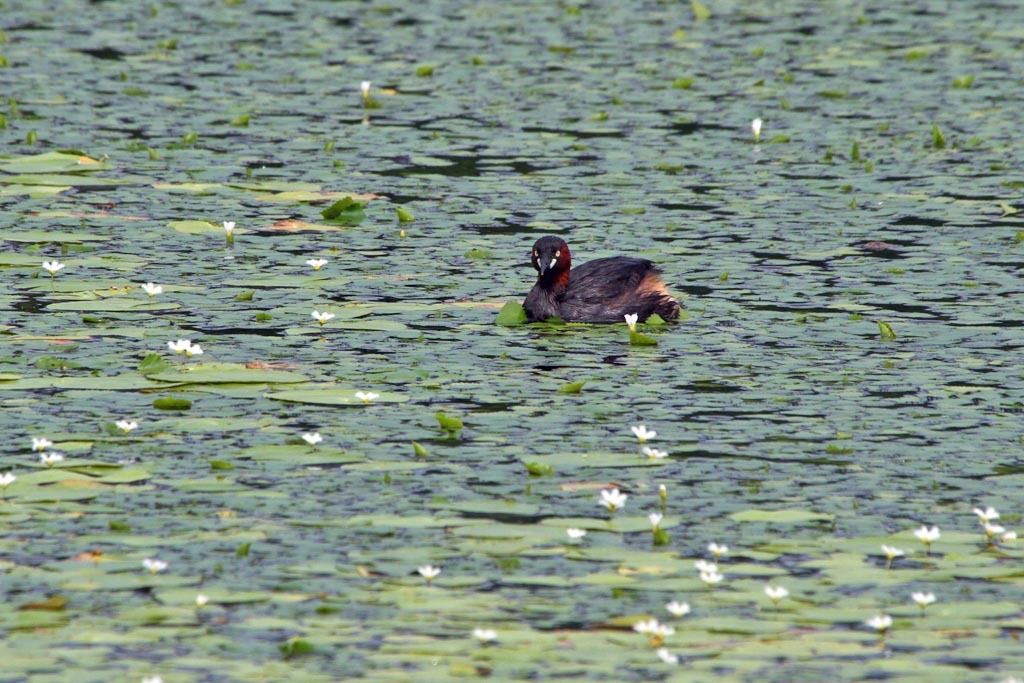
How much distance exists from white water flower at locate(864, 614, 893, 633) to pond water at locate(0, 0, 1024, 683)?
36mm

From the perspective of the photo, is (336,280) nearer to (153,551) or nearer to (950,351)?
(950,351)

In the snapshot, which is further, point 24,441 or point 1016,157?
point 1016,157

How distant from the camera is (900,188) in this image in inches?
563

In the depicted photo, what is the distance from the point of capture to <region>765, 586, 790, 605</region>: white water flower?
6.37 meters

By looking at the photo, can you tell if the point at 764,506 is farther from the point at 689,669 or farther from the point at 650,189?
the point at 650,189

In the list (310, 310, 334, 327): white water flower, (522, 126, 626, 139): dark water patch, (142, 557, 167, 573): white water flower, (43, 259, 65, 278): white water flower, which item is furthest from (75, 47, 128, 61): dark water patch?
(142, 557, 167, 573): white water flower

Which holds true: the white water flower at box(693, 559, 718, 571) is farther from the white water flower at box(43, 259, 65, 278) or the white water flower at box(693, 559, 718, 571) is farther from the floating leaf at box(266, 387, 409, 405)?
the white water flower at box(43, 259, 65, 278)

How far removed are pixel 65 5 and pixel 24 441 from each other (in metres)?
15.2

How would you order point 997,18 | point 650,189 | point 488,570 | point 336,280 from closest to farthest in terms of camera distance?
point 488,570, point 336,280, point 650,189, point 997,18

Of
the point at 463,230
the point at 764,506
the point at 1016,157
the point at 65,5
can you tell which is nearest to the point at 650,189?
the point at 463,230

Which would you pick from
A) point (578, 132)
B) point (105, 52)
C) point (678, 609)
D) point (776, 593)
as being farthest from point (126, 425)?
point (105, 52)

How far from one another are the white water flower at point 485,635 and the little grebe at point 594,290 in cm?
474

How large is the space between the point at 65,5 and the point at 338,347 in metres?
13.8

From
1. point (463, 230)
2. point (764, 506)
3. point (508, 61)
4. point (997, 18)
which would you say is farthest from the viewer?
point (997, 18)
